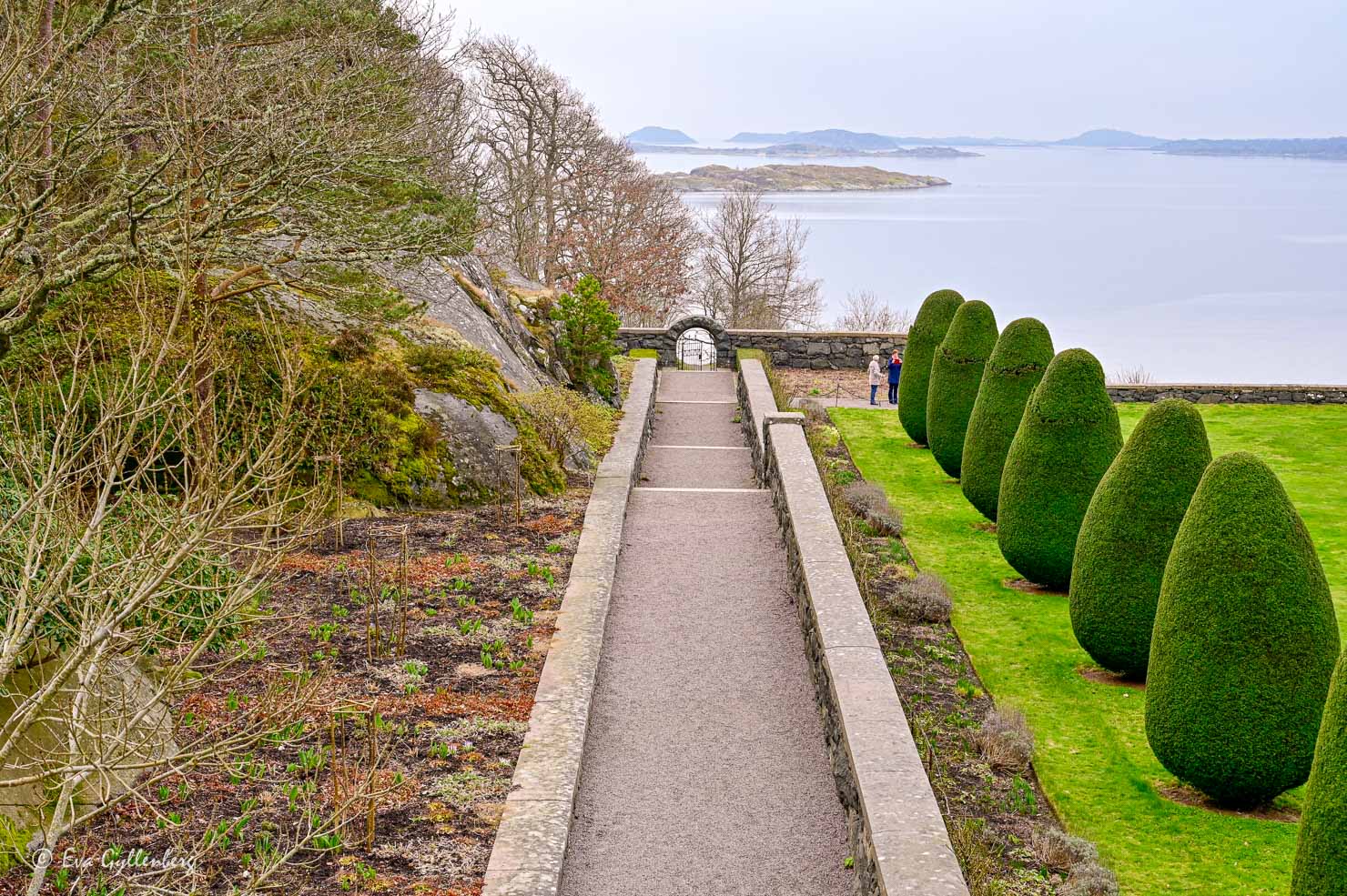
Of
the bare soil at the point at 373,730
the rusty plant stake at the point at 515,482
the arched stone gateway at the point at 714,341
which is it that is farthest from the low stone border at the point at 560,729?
the arched stone gateway at the point at 714,341

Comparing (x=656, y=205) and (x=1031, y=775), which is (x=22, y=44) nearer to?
(x=1031, y=775)

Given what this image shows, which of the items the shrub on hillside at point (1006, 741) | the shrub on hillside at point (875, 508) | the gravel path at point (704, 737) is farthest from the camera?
the shrub on hillside at point (875, 508)

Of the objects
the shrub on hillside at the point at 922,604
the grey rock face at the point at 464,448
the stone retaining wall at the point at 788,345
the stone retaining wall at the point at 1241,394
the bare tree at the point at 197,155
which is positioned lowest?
→ the shrub on hillside at the point at 922,604

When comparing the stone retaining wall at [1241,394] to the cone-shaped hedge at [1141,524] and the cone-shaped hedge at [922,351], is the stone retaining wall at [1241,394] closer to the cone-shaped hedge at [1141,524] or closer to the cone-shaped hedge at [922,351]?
the cone-shaped hedge at [922,351]

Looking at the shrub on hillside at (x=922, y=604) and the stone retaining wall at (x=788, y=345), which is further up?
the stone retaining wall at (x=788, y=345)

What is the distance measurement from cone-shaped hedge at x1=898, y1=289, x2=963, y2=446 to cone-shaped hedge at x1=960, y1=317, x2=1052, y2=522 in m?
4.60

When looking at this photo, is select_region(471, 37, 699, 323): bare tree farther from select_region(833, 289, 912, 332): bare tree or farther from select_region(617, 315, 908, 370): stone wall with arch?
select_region(833, 289, 912, 332): bare tree

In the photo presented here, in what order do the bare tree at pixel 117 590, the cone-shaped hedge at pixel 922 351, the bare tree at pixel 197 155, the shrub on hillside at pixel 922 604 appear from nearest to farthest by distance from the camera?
the bare tree at pixel 117 590 → the bare tree at pixel 197 155 → the shrub on hillside at pixel 922 604 → the cone-shaped hedge at pixel 922 351

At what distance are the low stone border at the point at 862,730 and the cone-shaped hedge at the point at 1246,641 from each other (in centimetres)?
206

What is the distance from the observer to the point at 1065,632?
38.9 feet

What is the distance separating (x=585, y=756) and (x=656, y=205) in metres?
39.8

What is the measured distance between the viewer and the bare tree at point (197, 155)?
865 centimetres

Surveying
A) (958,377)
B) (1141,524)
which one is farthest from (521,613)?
(958,377)

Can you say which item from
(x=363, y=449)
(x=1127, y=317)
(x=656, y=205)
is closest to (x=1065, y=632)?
(x=363, y=449)
